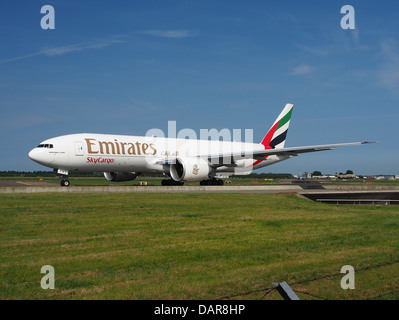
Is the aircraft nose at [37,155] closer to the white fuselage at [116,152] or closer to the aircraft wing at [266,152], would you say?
the white fuselage at [116,152]

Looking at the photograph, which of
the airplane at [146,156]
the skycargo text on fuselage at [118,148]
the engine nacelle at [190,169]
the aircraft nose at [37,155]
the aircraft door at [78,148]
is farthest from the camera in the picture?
the engine nacelle at [190,169]

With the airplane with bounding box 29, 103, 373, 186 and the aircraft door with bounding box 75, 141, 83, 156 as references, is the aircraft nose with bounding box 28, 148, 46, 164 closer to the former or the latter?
the airplane with bounding box 29, 103, 373, 186

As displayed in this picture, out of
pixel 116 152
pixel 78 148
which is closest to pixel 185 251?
→ pixel 78 148

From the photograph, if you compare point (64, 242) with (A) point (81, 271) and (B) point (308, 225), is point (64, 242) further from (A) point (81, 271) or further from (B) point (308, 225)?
(B) point (308, 225)

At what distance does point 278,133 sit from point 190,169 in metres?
16.1

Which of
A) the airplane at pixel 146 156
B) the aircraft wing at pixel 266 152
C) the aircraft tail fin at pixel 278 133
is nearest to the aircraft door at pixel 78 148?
the airplane at pixel 146 156

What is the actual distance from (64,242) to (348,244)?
24.9 ft

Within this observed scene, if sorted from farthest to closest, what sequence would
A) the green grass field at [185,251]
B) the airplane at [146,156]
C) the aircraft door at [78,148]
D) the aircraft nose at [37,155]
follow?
1. the aircraft door at [78,148]
2. the airplane at [146,156]
3. the aircraft nose at [37,155]
4. the green grass field at [185,251]

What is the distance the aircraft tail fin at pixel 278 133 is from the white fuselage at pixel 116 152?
5885 mm

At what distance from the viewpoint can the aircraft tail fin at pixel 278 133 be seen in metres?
44.5

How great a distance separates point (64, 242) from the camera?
10.5 meters

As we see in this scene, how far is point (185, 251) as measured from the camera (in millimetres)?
9641

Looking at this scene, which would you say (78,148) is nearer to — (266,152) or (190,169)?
(190,169)
